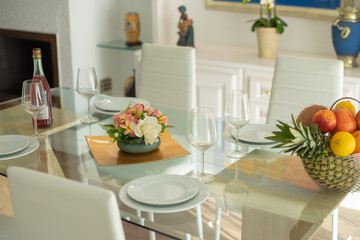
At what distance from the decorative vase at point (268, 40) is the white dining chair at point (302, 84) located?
3.19ft

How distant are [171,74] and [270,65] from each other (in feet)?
2.73

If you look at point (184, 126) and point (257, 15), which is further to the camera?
point (257, 15)

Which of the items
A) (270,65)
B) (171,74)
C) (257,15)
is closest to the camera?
(171,74)

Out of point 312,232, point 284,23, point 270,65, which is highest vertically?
point 284,23

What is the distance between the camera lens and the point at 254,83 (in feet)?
11.5

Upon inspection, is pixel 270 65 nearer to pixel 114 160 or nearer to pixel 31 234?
pixel 114 160

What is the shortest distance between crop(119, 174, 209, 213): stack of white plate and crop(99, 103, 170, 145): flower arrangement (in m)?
0.24

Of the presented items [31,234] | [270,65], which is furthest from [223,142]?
[270,65]

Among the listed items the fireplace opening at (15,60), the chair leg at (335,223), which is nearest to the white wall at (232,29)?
the fireplace opening at (15,60)

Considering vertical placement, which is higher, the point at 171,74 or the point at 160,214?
the point at 171,74

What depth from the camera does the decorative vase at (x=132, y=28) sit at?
4047 mm

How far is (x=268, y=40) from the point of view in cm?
356

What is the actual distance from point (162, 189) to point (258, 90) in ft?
A: 6.54

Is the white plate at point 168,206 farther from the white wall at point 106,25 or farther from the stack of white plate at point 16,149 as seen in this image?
the white wall at point 106,25
